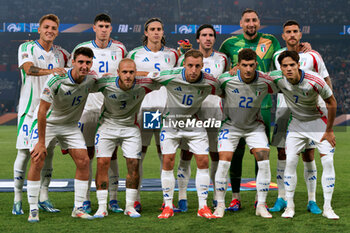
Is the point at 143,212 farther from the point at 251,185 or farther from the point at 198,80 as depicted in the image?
the point at 251,185

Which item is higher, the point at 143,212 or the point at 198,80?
the point at 198,80

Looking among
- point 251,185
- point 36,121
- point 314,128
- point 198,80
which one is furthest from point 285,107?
point 36,121

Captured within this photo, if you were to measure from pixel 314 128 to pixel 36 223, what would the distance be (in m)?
2.87

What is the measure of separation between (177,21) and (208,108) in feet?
74.0

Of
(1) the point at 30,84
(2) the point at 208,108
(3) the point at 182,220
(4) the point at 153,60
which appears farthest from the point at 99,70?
(3) the point at 182,220

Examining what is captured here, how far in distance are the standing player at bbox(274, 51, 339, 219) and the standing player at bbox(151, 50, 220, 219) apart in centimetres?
75

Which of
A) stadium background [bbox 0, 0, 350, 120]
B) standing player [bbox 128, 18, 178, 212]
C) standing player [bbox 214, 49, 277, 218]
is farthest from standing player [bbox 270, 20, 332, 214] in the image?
stadium background [bbox 0, 0, 350, 120]

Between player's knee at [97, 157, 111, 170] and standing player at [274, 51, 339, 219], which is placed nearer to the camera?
standing player at [274, 51, 339, 219]

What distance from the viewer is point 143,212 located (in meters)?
4.70

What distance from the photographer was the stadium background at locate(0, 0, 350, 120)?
2600 centimetres

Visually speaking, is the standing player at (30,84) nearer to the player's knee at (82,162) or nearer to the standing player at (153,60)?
the player's knee at (82,162)

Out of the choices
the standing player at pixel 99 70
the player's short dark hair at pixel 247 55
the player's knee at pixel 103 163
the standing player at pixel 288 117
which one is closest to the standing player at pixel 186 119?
the player's short dark hair at pixel 247 55

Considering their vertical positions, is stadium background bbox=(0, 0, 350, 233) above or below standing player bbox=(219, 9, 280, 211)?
above

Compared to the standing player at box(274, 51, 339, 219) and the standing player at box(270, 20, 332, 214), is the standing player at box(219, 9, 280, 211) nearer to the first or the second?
the standing player at box(270, 20, 332, 214)
